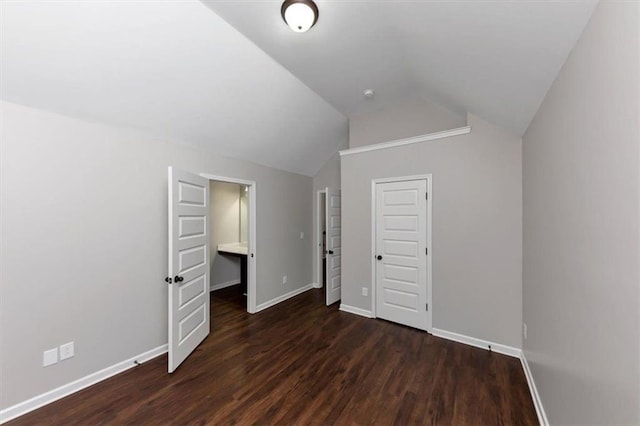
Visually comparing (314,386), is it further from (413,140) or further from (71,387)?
(413,140)

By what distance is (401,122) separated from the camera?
12.3 ft

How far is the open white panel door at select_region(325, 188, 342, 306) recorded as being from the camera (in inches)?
170

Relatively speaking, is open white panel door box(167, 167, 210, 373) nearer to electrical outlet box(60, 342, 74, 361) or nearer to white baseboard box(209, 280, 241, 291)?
electrical outlet box(60, 342, 74, 361)

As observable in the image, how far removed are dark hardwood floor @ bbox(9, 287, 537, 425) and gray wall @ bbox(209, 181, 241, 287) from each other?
223 centimetres

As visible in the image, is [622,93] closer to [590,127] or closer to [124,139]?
[590,127]

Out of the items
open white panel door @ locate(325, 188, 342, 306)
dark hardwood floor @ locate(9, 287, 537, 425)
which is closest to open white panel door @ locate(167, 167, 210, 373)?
dark hardwood floor @ locate(9, 287, 537, 425)

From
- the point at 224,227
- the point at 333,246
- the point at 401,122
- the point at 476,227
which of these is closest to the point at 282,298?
the point at 333,246

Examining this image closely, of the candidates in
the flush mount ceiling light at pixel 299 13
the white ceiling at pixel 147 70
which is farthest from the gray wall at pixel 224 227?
the flush mount ceiling light at pixel 299 13

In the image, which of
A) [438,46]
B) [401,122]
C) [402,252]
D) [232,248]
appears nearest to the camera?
[438,46]

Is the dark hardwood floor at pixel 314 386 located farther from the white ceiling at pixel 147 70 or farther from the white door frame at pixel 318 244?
the white ceiling at pixel 147 70

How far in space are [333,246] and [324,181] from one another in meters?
1.51

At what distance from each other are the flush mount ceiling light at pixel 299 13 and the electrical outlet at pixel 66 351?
323 cm

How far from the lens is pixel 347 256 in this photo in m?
3.98

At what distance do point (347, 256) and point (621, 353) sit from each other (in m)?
3.15
